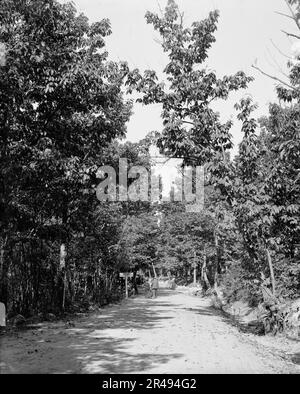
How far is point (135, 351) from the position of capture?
9914 mm

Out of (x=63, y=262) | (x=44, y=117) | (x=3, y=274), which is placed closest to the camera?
(x=3, y=274)

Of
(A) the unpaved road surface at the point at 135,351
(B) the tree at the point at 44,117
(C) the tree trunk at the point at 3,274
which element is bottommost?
(A) the unpaved road surface at the point at 135,351

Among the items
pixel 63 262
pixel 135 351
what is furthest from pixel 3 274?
pixel 63 262

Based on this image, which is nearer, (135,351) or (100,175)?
(135,351)

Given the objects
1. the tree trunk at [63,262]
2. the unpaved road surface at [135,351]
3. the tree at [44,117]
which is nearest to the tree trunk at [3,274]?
the tree at [44,117]

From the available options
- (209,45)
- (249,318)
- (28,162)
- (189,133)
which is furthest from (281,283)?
(28,162)

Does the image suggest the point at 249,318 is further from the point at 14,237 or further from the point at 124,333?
the point at 14,237

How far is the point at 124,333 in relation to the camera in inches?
513

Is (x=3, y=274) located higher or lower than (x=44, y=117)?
lower

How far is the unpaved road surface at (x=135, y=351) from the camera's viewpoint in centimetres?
829

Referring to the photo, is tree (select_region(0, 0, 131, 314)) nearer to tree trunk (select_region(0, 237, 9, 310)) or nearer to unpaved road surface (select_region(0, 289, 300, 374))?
tree trunk (select_region(0, 237, 9, 310))

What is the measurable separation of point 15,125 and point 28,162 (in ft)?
4.28

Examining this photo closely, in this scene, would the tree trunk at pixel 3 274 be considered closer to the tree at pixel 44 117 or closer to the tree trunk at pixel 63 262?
the tree at pixel 44 117

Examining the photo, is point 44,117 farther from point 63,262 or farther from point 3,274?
point 63,262
